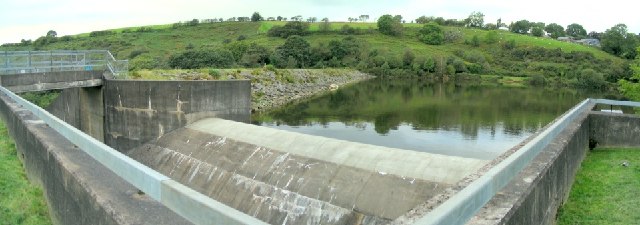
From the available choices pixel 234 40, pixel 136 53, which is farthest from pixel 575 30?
pixel 136 53

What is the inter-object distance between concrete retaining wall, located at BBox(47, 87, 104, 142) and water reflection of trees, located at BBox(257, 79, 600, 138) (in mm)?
14590

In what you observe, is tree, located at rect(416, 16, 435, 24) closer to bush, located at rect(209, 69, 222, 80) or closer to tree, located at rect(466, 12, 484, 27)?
tree, located at rect(466, 12, 484, 27)

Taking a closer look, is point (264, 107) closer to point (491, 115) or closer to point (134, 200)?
point (491, 115)

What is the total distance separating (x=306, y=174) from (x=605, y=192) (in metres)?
6.71

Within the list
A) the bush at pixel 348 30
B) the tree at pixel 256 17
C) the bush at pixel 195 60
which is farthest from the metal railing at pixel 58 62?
the tree at pixel 256 17

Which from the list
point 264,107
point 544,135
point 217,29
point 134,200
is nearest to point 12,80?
point 134,200

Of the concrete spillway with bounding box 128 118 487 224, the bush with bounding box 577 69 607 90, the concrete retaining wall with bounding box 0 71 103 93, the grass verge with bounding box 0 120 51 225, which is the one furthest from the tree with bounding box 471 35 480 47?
the grass verge with bounding box 0 120 51 225

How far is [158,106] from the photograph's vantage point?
65.9 feet

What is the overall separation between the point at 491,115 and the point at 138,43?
271 feet

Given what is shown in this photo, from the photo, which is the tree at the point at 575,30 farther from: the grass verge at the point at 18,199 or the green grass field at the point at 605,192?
the grass verge at the point at 18,199

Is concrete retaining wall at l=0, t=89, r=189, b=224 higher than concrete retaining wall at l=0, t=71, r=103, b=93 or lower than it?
lower

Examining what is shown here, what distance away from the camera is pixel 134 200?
17.0ft

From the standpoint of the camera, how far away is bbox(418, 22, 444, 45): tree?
393 ft

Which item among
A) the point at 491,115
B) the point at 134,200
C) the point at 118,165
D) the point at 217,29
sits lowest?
the point at 491,115
